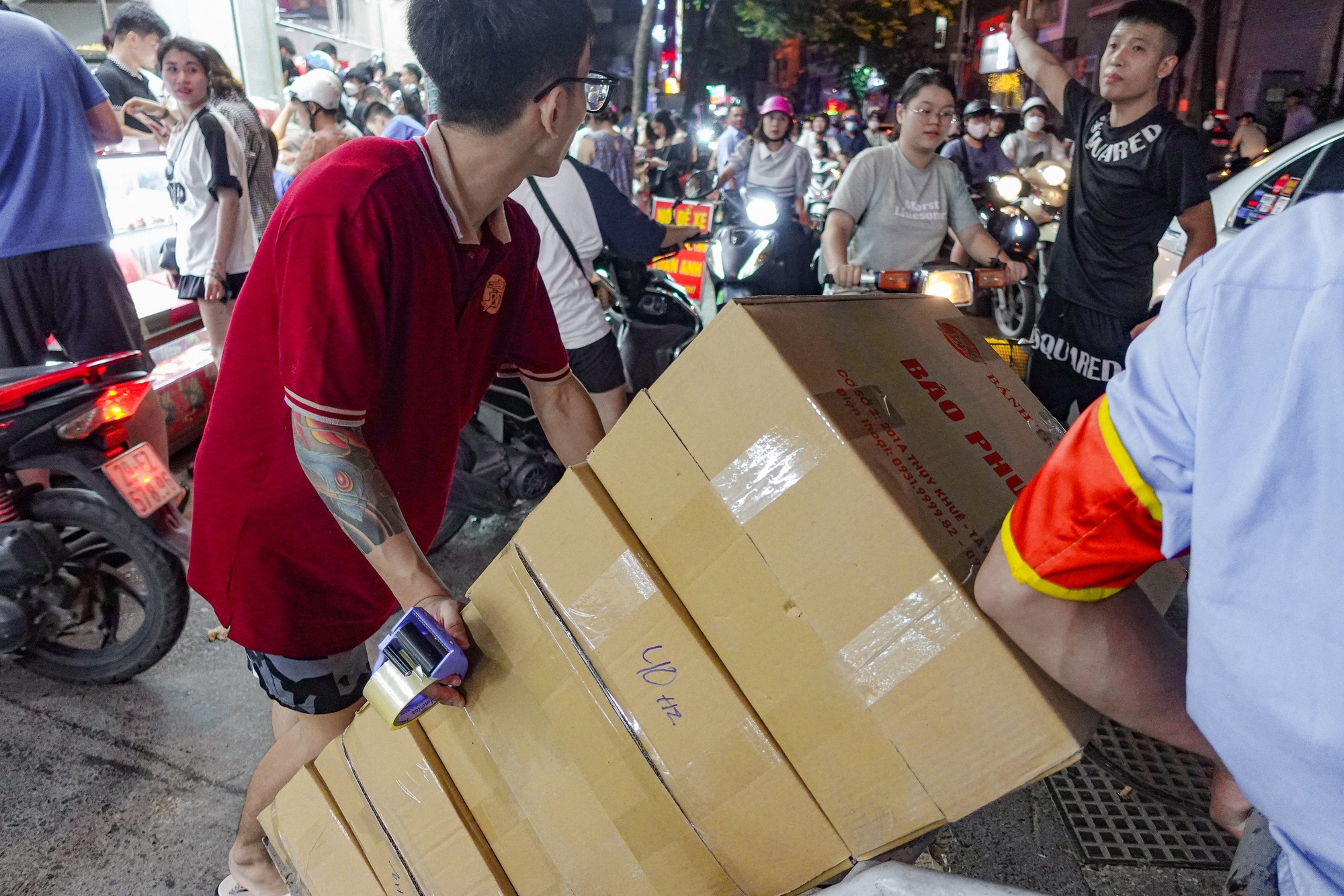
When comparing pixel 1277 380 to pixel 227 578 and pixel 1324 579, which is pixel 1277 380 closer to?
pixel 1324 579

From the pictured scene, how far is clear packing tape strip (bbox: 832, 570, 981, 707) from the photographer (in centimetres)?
98

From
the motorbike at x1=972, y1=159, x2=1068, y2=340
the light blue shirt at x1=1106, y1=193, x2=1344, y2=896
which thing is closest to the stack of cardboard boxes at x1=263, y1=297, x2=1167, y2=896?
the light blue shirt at x1=1106, y1=193, x2=1344, y2=896

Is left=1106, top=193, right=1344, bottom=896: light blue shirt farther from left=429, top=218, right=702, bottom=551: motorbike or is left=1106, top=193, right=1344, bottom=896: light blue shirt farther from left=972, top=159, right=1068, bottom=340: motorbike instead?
left=972, top=159, right=1068, bottom=340: motorbike

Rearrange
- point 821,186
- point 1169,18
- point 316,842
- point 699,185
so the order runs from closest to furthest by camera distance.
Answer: point 316,842 → point 1169,18 → point 699,185 → point 821,186

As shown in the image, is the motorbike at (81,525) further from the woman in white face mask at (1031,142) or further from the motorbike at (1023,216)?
the woman in white face mask at (1031,142)

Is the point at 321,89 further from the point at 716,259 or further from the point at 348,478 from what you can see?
the point at 348,478

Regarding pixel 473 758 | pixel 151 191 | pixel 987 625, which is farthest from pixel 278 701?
pixel 151 191

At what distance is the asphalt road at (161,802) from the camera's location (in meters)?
2.16

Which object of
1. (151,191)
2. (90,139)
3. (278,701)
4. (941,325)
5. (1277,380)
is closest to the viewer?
(1277,380)

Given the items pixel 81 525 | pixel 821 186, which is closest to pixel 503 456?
pixel 81 525

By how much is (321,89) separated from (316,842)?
218 inches

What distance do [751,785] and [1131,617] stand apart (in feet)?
1.69

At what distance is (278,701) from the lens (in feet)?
5.77

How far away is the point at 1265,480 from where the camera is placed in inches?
26.1
